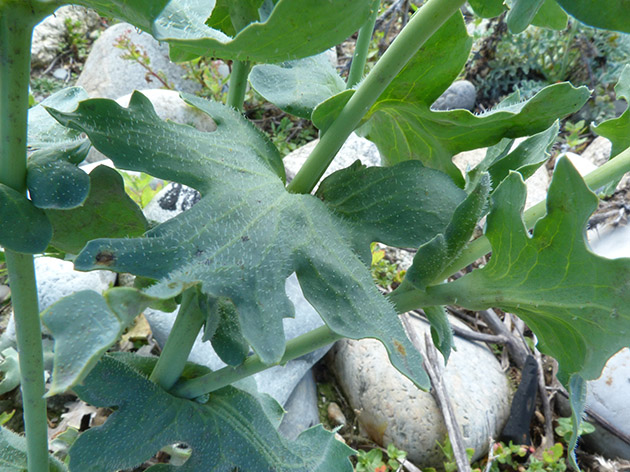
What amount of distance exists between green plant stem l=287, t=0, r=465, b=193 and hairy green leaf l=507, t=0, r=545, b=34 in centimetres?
6

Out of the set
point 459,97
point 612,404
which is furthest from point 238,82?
point 459,97

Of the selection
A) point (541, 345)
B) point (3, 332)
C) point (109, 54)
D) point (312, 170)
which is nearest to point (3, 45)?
point (312, 170)

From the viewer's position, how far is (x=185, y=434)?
2.27 feet

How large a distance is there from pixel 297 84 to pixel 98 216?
30 cm

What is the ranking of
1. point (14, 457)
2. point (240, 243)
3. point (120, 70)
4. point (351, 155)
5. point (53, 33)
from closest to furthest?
1. point (240, 243)
2. point (14, 457)
3. point (351, 155)
4. point (120, 70)
5. point (53, 33)

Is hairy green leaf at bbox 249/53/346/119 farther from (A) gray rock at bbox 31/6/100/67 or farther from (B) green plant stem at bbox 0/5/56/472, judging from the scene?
(A) gray rock at bbox 31/6/100/67

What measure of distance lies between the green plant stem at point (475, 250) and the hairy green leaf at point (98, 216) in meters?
0.33

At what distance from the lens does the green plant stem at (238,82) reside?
678 millimetres

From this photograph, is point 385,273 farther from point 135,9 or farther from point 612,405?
point 135,9

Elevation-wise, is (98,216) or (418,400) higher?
(98,216)

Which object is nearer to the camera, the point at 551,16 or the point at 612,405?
the point at 551,16

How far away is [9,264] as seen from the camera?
0.57 meters

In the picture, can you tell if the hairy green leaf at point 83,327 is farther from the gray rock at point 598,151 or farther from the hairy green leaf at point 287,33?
the gray rock at point 598,151

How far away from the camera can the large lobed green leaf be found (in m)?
0.57
